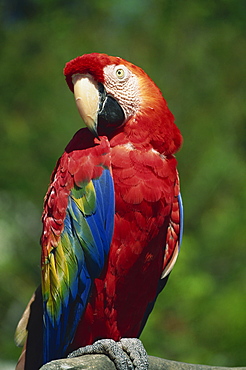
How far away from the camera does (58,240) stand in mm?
1569

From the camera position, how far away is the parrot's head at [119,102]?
58.8 inches

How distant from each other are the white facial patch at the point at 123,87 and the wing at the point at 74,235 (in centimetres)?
12

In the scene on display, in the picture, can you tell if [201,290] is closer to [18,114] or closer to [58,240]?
[58,240]

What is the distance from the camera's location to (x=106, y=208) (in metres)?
1.53

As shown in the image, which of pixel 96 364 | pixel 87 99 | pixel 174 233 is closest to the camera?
pixel 96 364

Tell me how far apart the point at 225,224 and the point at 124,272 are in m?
1.74

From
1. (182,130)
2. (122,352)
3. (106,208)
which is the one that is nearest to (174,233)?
(106,208)

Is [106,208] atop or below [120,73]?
below

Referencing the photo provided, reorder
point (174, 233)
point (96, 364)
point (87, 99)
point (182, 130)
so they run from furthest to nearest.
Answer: point (182, 130) → point (174, 233) → point (87, 99) → point (96, 364)

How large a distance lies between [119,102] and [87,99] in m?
0.10

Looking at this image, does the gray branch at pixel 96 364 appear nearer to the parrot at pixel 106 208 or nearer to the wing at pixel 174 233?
the parrot at pixel 106 208

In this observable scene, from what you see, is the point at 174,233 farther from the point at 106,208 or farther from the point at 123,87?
the point at 123,87

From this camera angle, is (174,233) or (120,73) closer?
(120,73)

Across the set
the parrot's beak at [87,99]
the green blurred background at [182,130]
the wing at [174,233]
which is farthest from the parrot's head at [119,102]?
the green blurred background at [182,130]
